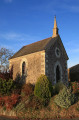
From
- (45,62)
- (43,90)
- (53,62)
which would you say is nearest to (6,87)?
(43,90)

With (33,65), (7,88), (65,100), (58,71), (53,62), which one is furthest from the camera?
(58,71)

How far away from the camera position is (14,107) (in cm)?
1144

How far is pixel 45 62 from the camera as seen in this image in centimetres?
1630

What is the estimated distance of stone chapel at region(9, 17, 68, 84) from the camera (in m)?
16.7

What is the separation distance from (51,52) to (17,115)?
9831 mm

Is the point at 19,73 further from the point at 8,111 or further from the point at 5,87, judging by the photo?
the point at 8,111

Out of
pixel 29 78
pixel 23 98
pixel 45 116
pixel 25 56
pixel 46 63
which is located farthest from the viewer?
pixel 25 56

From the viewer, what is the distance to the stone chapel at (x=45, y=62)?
1666 cm

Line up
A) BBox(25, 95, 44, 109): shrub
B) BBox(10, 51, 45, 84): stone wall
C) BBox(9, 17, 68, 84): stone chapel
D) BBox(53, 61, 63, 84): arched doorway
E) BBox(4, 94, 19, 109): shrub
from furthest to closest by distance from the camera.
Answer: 1. BBox(53, 61, 63, 84): arched doorway
2. BBox(9, 17, 68, 84): stone chapel
3. BBox(10, 51, 45, 84): stone wall
4. BBox(4, 94, 19, 109): shrub
5. BBox(25, 95, 44, 109): shrub

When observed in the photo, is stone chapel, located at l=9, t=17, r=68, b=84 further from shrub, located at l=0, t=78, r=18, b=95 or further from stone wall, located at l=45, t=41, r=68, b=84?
shrub, located at l=0, t=78, r=18, b=95

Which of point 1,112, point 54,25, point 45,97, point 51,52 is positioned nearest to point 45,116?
point 45,97

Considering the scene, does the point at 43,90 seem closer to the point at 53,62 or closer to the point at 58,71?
the point at 53,62

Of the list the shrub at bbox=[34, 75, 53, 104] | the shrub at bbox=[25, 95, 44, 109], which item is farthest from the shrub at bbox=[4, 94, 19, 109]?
the shrub at bbox=[34, 75, 53, 104]

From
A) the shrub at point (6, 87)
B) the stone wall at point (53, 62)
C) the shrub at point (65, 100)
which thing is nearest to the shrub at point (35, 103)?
the shrub at point (65, 100)
